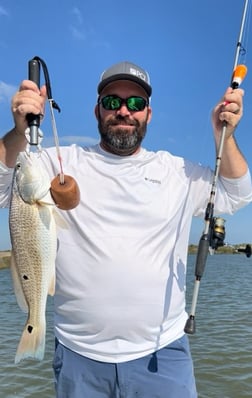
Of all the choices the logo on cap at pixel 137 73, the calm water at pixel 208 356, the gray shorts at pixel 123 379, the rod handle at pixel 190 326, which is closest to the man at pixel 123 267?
the gray shorts at pixel 123 379

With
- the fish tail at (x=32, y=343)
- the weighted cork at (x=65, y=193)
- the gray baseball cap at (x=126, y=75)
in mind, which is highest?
the gray baseball cap at (x=126, y=75)

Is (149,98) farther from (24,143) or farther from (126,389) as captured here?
(126,389)

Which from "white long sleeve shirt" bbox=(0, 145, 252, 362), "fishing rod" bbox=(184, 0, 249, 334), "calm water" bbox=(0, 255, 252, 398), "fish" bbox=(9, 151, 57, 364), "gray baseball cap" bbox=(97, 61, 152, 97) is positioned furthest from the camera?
"calm water" bbox=(0, 255, 252, 398)

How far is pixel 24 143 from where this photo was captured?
3309 mm

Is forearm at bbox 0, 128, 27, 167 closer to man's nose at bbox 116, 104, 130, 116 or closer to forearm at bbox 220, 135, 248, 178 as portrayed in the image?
man's nose at bbox 116, 104, 130, 116

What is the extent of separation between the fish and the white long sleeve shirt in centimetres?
42

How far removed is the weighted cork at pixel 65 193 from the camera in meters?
3.00

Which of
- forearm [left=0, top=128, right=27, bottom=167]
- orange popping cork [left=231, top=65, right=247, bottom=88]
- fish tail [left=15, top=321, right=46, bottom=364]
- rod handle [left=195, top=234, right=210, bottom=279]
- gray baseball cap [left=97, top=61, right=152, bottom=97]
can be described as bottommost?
fish tail [left=15, top=321, right=46, bottom=364]

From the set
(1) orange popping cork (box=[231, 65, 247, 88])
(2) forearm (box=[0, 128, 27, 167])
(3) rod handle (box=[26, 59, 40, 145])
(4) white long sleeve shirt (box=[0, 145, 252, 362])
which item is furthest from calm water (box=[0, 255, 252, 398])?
(3) rod handle (box=[26, 59, 40, 145])

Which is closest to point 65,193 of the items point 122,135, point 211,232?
point 122,135

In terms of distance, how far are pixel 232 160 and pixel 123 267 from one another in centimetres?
123

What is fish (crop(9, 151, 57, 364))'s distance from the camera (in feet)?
9.39

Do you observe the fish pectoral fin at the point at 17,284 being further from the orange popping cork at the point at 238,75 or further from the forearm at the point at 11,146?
the orange popping cork at the point at 238,75

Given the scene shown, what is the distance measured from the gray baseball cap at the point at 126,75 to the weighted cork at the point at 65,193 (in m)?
1.21
